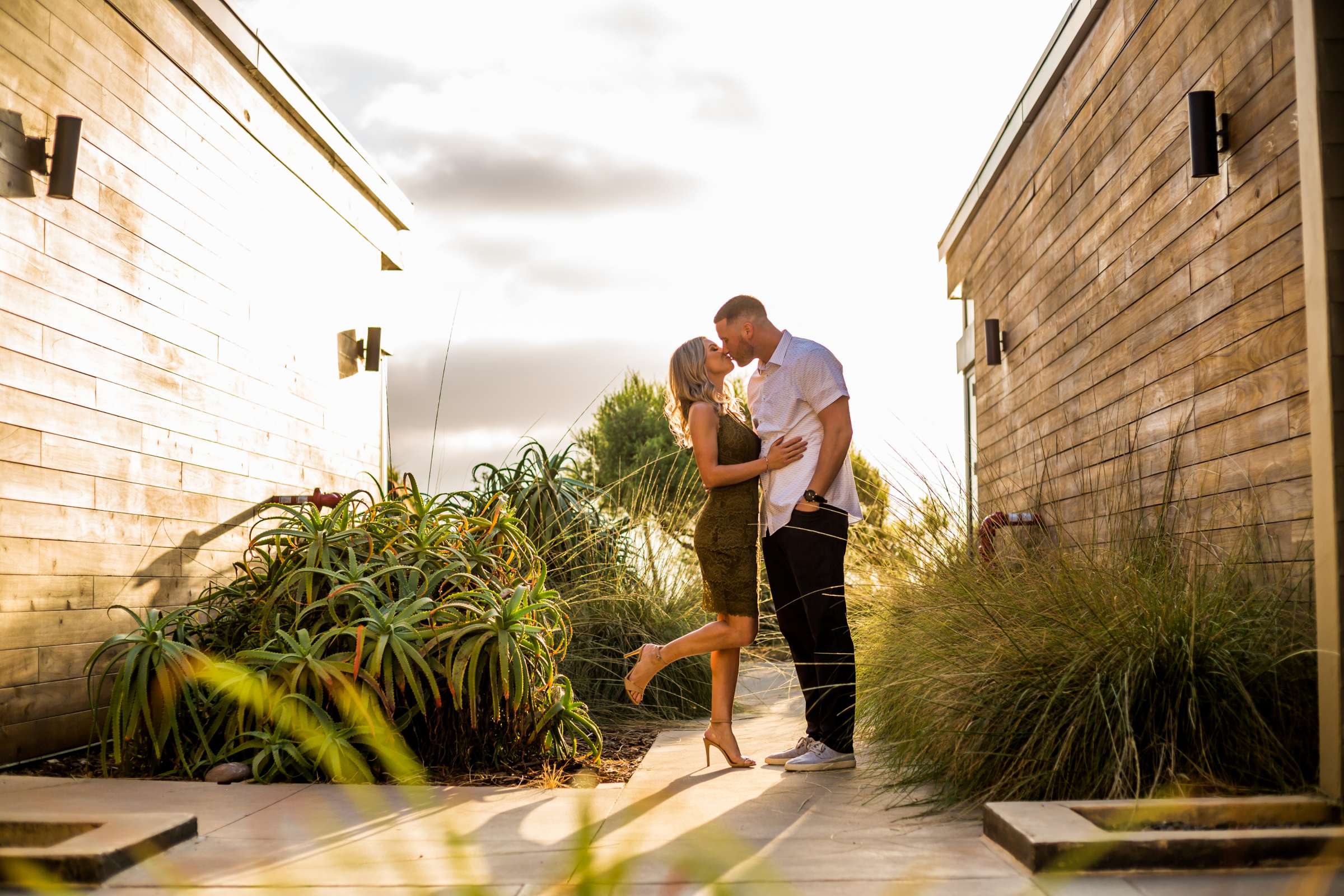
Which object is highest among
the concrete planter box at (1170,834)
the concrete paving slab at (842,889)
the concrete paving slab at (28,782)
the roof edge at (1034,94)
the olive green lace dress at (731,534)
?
the roof edge at (1034,94)

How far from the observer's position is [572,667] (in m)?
4.98

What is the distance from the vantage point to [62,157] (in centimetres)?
380

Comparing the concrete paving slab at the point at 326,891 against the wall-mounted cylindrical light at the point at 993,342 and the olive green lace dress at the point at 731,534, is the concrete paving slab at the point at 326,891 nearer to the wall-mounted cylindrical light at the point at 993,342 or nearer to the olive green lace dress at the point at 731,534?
the olive green lace dress at the point at 731,534

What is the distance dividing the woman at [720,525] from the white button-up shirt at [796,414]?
5 cm

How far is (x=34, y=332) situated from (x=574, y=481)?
8.74 ft

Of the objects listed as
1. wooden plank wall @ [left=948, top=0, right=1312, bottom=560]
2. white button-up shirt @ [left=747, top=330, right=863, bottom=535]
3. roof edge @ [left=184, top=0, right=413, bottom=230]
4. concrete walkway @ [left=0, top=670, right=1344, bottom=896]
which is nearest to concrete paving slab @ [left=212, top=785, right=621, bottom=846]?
concrete walkway @ [left=0, top=670, right=1344, bottom=896]

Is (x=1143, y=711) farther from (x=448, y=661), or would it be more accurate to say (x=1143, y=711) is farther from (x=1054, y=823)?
(x=448, y=661)

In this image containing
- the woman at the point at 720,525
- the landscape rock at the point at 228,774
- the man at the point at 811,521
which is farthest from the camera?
the woman at the point at 720,525

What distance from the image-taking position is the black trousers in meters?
3.48

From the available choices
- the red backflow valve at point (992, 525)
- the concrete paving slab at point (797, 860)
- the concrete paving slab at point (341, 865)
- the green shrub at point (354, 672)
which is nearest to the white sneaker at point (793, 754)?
the green shrub at point (354, 672)

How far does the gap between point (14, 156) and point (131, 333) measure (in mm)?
871

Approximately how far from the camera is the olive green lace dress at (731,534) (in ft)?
11.9

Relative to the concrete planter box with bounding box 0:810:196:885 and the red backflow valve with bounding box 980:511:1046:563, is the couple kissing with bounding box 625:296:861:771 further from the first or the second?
the concrete planter box with bounding box 0:810:196:885

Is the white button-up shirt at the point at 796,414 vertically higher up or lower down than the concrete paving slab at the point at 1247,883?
higher up
